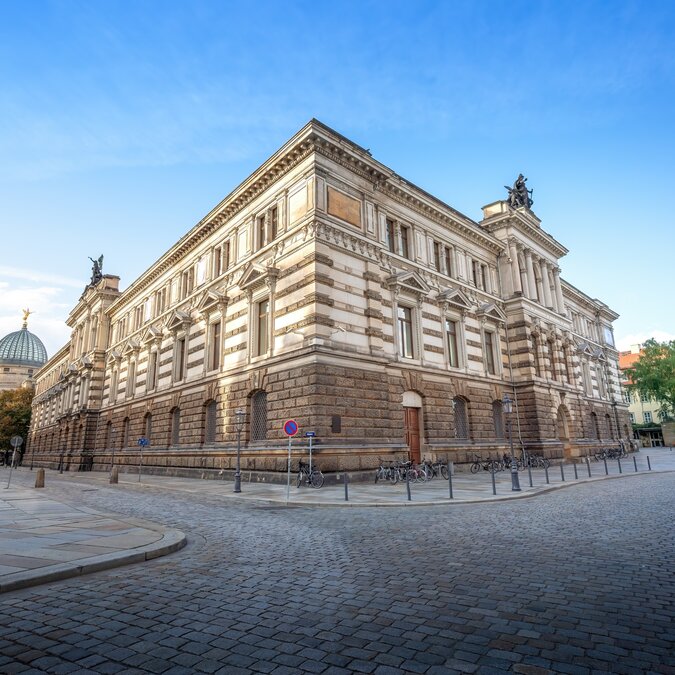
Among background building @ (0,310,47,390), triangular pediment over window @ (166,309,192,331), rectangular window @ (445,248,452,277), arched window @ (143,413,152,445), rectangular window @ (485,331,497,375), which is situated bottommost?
arched window @ (143,413,152,445)

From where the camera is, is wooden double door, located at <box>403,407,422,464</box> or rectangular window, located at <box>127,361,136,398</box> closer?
wooden double door, located at <box>403,407,422,464</box>

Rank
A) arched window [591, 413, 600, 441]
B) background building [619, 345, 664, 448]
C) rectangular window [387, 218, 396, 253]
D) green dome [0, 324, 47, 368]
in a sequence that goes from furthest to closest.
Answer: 1. green dome [0, 324, 47, 368]
2. background building [619, 345, 664, 448]
3. arched window [591, 413, 600, 441]
4. rectangular window [387, 218, 396, 253]

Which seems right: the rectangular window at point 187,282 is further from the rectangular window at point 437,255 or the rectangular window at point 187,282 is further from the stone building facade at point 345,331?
the rectangular window at point 437,255

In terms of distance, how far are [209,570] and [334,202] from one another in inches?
748

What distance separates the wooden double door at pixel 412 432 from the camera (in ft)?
77.6

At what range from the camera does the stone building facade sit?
2073 centimetres

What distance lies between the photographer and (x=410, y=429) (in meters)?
23.8

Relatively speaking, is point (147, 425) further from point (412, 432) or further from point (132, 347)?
point (412, 432)

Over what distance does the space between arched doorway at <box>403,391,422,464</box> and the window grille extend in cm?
1515

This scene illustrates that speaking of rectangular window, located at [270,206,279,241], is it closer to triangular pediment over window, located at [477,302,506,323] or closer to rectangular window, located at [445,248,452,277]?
rectangular window, located at [445,248,452,277]

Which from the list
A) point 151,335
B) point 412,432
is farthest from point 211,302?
point 412,432

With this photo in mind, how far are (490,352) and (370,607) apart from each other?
27746 millimetres

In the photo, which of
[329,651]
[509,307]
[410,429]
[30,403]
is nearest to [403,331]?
[410,429]

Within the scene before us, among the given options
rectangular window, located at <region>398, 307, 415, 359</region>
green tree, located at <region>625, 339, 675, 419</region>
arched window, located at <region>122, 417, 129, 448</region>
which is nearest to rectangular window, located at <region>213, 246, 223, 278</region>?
rectangular window, located at <region>398, 307, 415, 359</region>
